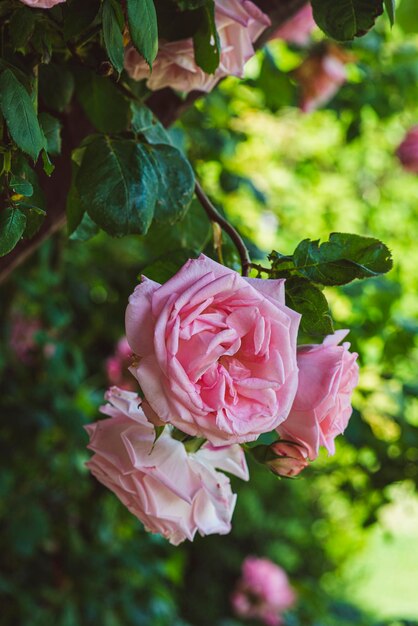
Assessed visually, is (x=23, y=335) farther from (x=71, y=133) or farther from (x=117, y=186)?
(x=117, y=186)

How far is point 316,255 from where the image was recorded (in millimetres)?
469

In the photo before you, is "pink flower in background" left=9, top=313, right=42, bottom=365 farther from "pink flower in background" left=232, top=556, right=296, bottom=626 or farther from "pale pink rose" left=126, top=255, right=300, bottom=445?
"pink flower in background" left=232, top=556, right=296, bottom=626

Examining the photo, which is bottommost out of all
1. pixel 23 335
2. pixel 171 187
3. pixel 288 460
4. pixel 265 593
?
pixel 265 593

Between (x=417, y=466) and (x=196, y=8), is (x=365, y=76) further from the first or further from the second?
(x=196, y=8)

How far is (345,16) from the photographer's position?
50 cm

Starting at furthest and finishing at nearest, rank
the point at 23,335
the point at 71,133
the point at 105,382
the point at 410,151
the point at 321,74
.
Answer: the point at 410,151
the point at 105,382
the point at 23,335
the point at 321,74
the point at 71,133

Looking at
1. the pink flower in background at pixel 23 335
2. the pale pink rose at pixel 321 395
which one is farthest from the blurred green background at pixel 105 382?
the pale pink rose at pixel 321 395

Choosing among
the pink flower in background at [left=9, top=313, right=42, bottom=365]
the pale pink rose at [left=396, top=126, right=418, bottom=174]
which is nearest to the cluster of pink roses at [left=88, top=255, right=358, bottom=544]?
the pink flower in background at [left=9, top=313, right=42, bottom=365]

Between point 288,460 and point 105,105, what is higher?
point 105,105

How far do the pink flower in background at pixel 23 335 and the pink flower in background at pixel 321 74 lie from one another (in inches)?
27.0

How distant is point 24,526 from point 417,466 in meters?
0.77

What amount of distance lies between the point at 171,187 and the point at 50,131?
9cm

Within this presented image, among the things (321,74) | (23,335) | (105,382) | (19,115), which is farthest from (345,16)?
(105,382)

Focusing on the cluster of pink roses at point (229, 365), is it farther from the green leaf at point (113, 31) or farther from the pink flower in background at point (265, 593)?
the pink flower in background at point (265, 593)
